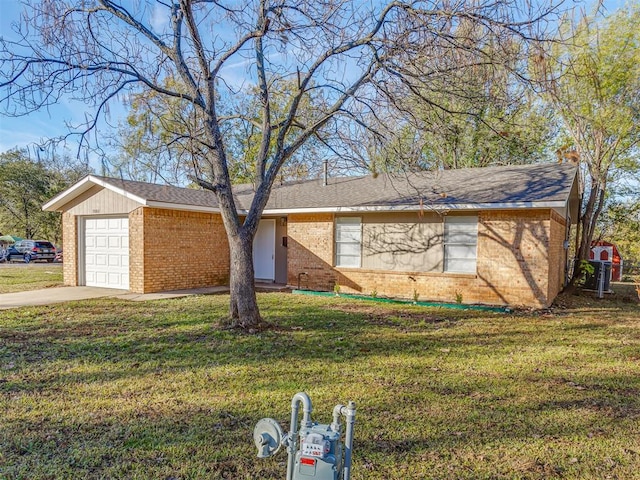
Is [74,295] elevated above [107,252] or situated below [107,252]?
below

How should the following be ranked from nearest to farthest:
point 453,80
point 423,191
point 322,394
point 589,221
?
point 322,394 → point 453,80 → point 423,191 → point 589,221

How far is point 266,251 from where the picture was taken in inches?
621

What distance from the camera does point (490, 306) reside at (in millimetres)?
10336

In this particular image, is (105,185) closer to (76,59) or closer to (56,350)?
(76,59)

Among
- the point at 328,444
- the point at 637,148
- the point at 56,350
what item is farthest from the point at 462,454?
the point at 637,148

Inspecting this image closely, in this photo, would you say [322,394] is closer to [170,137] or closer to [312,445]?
[312,445]

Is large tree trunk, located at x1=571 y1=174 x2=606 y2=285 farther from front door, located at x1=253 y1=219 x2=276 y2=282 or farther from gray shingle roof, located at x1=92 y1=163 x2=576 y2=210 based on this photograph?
front door, located at x1=253 y1=219 x2=276 y2=282

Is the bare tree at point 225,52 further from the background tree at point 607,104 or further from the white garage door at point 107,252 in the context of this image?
the background tree at point 607,104

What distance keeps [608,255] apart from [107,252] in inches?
745

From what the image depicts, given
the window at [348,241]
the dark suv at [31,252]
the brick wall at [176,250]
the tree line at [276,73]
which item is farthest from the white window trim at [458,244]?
the dark suv at [31,252]

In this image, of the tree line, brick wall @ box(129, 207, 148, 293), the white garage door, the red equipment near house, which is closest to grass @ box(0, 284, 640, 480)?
the tree line

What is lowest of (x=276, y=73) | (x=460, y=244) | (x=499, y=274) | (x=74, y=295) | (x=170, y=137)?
(x=74, y=295)

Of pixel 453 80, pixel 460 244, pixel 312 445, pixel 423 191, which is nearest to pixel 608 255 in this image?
pixel 460 244

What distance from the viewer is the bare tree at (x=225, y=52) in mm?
6375
